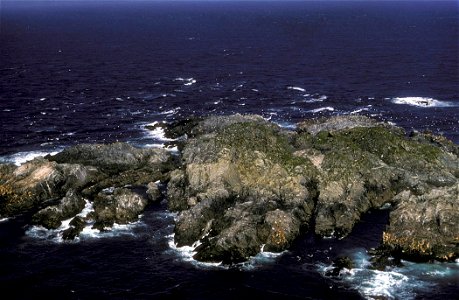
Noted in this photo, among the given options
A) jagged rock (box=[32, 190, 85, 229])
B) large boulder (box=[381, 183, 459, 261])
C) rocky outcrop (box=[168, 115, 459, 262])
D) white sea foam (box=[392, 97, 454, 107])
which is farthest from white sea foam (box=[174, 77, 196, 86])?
large boulder (box=[381, 183, 459, 261])

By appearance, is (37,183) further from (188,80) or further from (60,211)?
(188,80)

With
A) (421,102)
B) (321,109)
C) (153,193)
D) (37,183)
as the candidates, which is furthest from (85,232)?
(421,102)

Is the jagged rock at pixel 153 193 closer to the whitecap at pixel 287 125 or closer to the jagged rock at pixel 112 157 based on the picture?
the jagged rock at pixel 112 157

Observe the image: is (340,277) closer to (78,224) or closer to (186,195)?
(186,195)

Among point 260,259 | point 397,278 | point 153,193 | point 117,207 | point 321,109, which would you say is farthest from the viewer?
point 321,109

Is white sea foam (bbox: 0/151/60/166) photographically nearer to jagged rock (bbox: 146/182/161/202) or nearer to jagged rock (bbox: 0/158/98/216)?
jagged rock (bbox: 0/158/98/216)
